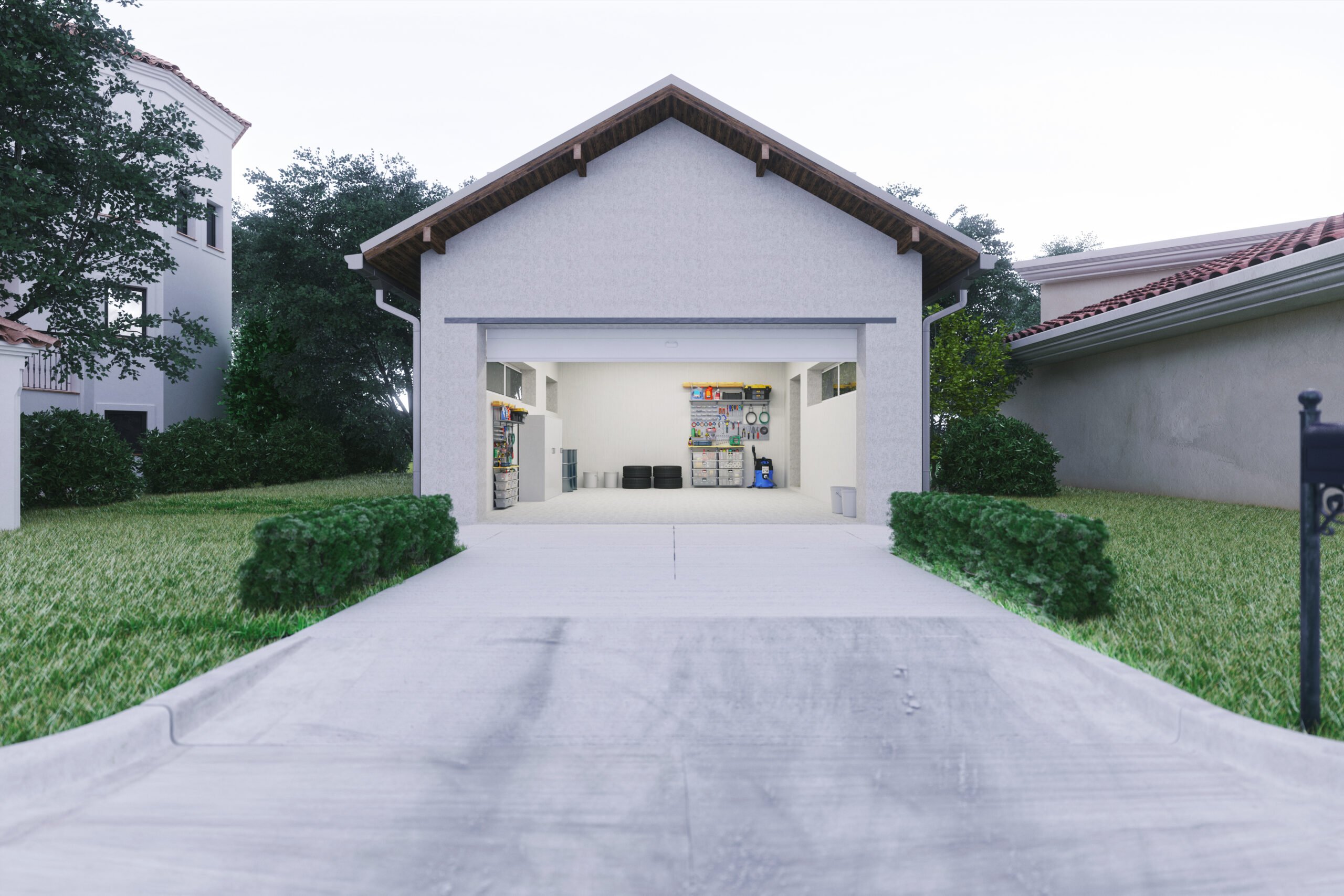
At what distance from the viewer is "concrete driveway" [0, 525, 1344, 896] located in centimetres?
242

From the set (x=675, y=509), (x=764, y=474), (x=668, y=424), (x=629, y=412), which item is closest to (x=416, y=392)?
(x=675, y=509)

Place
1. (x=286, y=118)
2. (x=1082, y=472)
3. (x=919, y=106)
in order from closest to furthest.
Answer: (x=1082, y=472), (x=919, y=106), (x=286, y=118)

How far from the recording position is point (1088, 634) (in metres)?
4.69

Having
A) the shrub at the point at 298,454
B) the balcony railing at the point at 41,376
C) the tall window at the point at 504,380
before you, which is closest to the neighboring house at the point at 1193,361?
the tall window at the point at 504,380

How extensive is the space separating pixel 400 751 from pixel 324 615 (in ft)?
7.19

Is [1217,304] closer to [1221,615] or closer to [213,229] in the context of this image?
[1221,615]

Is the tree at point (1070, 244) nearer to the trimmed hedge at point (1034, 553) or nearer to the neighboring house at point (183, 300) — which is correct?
the neighboring house at point (183, 300)

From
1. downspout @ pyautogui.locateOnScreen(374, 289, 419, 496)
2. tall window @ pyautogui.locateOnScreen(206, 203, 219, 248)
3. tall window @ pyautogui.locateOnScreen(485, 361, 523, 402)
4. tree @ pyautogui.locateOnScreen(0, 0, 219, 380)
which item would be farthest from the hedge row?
downspout @ pyautogui.locateOnScreen(374, 289, 419, 496)

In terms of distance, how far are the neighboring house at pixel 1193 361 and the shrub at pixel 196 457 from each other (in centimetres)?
1803

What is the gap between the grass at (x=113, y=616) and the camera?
360 cm

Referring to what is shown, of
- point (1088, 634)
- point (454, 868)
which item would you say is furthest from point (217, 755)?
point (1088, 634)

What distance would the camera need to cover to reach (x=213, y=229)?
829 inches

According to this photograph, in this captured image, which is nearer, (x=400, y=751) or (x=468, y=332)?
(x=400, y=751)

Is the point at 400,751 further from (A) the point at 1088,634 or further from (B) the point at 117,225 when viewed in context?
(B) the point at 117,225
